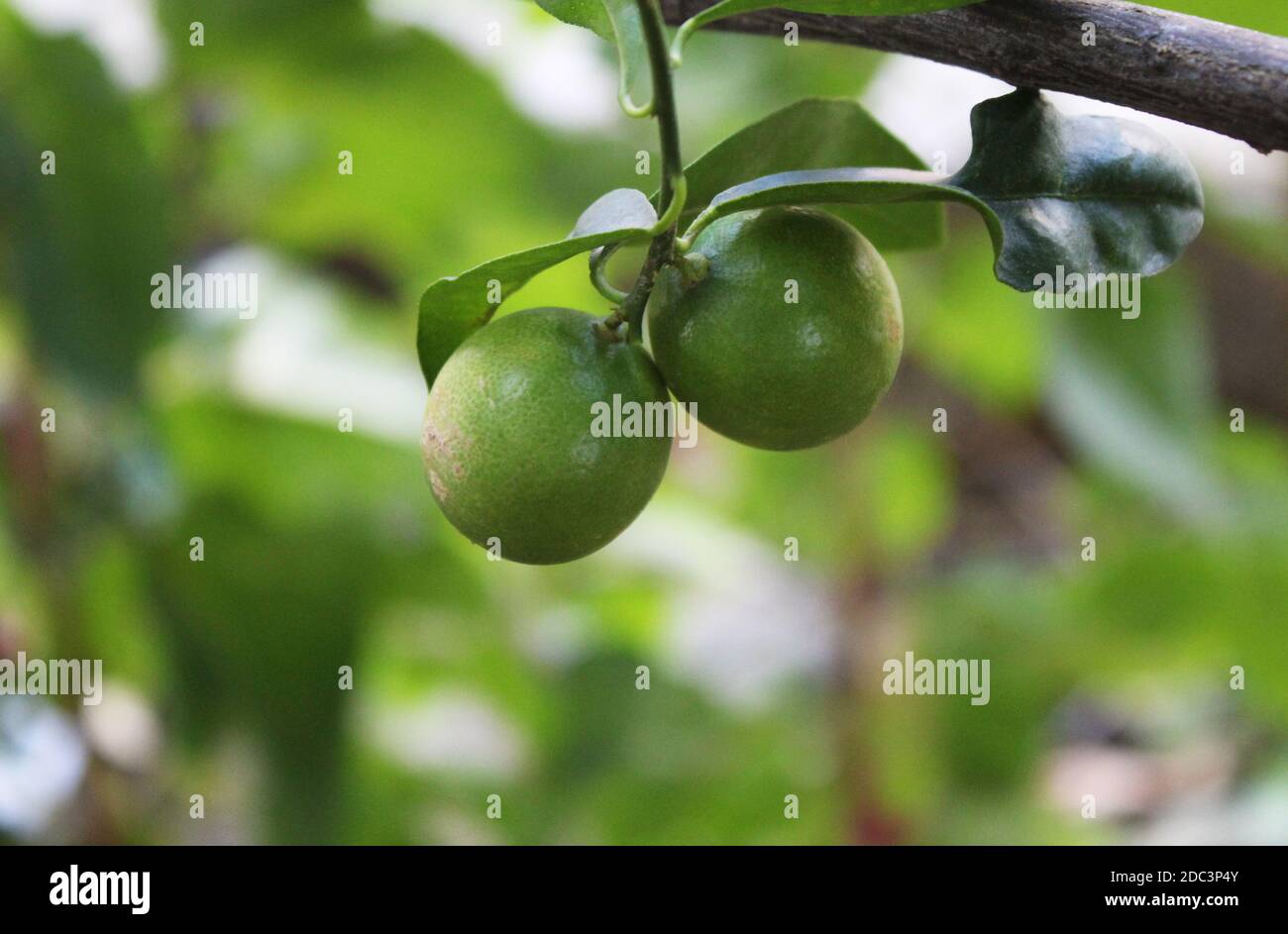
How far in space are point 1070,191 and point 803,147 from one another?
5.9 inches

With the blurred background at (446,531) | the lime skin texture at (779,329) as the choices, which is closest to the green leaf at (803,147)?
the lime skin texture at (779,329)

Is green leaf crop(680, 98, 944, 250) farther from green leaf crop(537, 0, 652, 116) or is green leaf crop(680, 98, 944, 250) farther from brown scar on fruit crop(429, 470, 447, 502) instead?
brown scar on fruit crop(429, 470, 447, 502)

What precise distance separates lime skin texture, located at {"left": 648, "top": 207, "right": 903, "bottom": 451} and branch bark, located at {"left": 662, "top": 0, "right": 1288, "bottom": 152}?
11 cm

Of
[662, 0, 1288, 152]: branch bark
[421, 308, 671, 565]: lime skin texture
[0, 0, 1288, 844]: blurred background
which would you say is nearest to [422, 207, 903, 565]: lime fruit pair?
[421, 308, 671, 565]: lime skin texture

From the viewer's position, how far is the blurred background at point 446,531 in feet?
5.82

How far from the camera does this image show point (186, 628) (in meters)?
1.85

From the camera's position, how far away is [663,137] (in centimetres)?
55

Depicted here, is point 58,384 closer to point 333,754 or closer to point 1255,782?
point 333,754

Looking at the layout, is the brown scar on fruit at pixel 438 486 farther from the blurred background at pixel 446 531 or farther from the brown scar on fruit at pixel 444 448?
the blurred background at pixel 446 531

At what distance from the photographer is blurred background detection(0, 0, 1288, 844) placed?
5.82ft

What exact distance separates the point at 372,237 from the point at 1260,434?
201 centimetres

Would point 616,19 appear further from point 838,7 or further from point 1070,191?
point 1070,191
